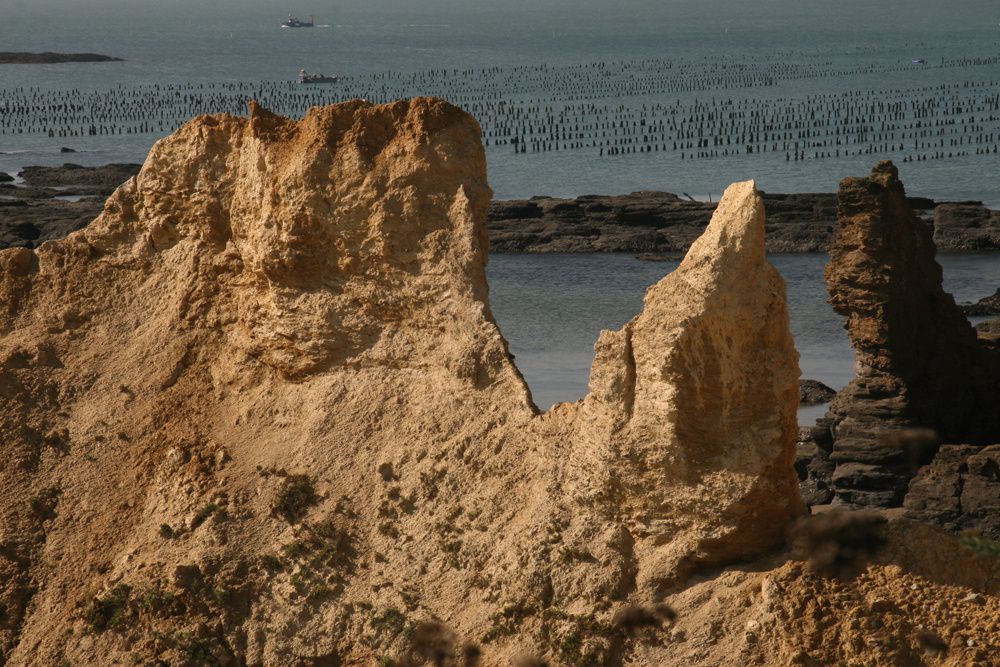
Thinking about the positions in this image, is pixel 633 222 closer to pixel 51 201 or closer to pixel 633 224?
pixel 633 224

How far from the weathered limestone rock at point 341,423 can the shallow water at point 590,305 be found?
3309cm

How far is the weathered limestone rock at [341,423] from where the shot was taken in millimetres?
17609

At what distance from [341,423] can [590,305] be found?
5472 cm

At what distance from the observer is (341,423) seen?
20.6 metres

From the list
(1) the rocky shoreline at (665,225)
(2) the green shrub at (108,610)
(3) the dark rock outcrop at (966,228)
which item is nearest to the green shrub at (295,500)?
(2) the green shrub at (108,610)

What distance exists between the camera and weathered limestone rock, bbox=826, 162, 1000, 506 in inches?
1382

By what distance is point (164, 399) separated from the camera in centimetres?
2217

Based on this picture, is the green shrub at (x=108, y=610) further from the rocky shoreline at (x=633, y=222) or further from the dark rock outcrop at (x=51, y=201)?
the rocky shoreline at (x=633, y=222)

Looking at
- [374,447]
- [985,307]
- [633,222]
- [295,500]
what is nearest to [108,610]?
[295,500]

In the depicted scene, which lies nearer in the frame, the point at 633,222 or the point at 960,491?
the point at 960,491

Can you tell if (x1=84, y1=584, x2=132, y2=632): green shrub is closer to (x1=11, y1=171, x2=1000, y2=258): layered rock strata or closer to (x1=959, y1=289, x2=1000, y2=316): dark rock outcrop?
(x1=959, y1=289, x2=1000, y2=316): dark rock outcrop

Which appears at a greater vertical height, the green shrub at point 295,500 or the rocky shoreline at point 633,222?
the green shrub at point 295,500

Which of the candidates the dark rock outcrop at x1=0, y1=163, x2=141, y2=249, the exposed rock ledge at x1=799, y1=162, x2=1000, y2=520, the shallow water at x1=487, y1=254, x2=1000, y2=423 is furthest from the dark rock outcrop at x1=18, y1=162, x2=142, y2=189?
the exposed rock ledge at x1=799, y1=162, x2=1000, y2=520

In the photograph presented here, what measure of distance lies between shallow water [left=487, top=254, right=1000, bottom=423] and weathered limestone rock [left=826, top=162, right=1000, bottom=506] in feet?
64.4
